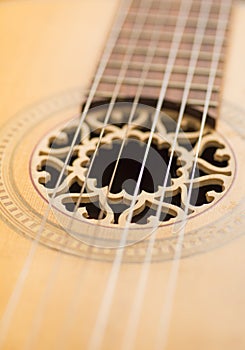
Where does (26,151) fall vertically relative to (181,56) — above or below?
below

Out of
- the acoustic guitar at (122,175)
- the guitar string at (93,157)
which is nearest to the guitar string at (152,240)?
the acoustic guitar at (122,175)

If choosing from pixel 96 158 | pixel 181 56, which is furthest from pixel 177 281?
pixel 181 56

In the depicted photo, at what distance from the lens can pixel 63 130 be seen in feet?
3.84

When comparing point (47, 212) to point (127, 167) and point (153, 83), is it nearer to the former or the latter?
point (127, 167)

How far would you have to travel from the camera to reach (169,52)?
1355 millimetres

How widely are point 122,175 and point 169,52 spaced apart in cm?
31

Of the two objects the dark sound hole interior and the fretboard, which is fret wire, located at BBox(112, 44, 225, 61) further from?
the dark sound hole interior

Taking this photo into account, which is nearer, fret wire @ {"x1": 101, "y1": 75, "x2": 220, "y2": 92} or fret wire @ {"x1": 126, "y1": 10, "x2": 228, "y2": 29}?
fret wire @ {"x1": 101, "y1": 75, "x2": 220, "y2": 92}

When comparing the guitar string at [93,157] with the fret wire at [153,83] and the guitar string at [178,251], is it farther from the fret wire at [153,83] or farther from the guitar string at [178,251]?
the guitar string at [178,251]

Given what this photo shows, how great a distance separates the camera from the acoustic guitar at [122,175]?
0.85 m

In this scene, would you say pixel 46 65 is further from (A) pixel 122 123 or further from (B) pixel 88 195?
(B) pixel 88 195

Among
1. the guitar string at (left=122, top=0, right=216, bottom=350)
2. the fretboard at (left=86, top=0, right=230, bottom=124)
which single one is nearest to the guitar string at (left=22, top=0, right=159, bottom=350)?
the fretboard at (left=86, top=0, right=230, bottom=124)

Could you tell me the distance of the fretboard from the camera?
4.07 ft

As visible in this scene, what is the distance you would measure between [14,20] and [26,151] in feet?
1.51
